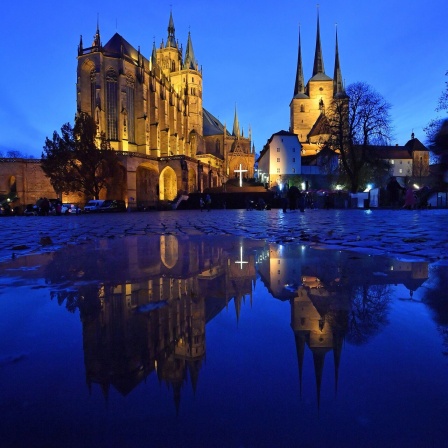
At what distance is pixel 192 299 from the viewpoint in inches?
89.6

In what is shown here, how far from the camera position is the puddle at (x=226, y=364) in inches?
37.2

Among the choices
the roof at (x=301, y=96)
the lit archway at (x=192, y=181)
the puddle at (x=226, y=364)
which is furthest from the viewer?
the roof at (x=301, y=96)

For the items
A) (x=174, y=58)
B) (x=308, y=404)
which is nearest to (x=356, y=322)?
(x=308, y=404)

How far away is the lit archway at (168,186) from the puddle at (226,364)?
174 ft

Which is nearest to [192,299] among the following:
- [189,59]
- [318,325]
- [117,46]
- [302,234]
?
[318,325]

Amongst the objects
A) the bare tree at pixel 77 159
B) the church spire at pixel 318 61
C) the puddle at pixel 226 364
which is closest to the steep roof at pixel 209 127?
the church spire at pixel 318 61

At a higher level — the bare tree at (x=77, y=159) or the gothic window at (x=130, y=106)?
the gothic window at (x=130, y=106)

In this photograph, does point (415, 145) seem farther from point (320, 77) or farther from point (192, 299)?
point (192, 299)

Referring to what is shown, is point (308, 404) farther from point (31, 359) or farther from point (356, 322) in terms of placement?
point (31, 359)

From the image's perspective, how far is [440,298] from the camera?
2.26m

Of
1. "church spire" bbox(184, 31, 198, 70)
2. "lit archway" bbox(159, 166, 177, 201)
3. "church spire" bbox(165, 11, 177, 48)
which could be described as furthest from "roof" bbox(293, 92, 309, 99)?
"lit archway" bbox(159, 166, 177, 201)

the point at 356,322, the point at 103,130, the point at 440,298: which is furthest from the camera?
the point at 103,130

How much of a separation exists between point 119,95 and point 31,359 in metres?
51.8

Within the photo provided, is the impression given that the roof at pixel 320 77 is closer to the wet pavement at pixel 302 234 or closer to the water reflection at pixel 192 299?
the wet pavement at pixel 302 234
